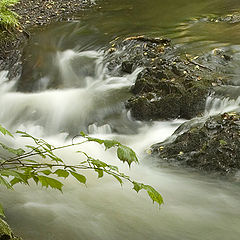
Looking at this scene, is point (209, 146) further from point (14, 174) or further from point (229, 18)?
point (229, 18)

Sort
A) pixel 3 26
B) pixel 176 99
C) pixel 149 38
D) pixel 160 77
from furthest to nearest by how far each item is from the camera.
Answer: pixel 3 26
pixel 149 38
pixel 160 77
pixel 176 99

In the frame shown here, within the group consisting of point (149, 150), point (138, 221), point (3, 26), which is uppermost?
point (3, 26)

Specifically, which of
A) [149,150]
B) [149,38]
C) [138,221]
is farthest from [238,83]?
[138,221]

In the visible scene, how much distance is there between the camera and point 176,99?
244 inches

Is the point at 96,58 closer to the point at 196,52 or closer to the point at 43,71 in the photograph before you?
the point at 43,71

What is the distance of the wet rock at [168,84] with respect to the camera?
6.20 m

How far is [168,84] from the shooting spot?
6.39 m

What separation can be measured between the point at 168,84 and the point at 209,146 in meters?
1.93

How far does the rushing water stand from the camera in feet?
11.2

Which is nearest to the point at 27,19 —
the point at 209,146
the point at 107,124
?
the point at 107,124

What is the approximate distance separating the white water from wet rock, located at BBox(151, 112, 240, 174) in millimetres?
193

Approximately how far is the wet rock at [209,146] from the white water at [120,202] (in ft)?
0.63

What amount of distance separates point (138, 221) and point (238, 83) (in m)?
3.81

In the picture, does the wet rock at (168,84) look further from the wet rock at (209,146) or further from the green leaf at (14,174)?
the green leaf at (14,174)
